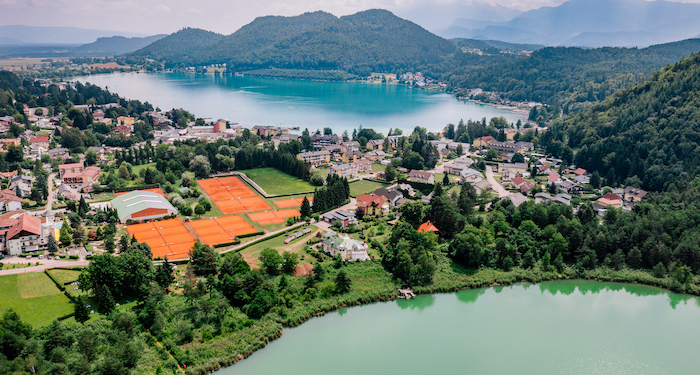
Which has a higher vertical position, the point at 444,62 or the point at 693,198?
the point at 444,62

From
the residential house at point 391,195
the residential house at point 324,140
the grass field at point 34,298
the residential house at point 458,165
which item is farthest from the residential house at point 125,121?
the grass field at point 34,298

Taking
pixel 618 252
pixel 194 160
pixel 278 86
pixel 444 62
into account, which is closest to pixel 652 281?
pixel 618 252

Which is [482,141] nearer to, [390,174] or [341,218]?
[390,174]

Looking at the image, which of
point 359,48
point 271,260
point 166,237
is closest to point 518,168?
point 271,260

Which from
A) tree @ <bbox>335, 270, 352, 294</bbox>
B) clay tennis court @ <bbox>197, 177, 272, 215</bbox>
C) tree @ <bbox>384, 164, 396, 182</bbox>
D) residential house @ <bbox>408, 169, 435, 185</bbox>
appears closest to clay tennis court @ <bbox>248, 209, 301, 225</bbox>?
clay tennis court @ <bbox>197, 177, 272, 215</bbox>

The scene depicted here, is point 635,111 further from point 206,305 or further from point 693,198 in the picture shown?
point 206,305

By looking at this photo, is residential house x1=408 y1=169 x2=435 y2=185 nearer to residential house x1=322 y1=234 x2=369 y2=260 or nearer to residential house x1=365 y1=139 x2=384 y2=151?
residential house x1=365 y1=139 x2=384 y2=151
